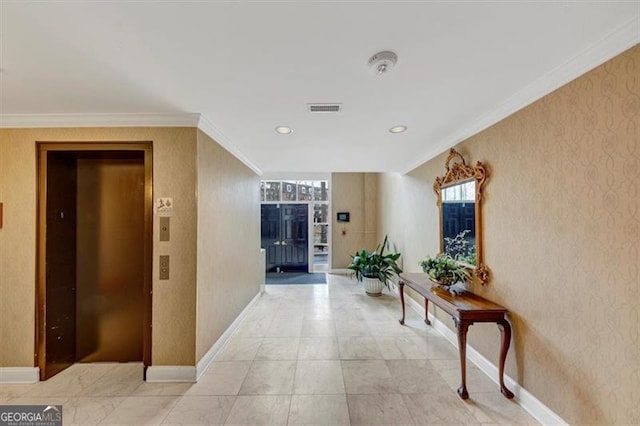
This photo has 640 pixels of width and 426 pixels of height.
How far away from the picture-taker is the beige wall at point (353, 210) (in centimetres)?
716

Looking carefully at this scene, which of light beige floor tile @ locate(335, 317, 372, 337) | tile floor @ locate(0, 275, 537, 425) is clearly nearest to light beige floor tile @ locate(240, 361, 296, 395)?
tile floor @ locate(0, 275, 537, 425)

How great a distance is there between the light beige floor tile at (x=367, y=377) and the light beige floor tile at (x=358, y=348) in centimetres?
12

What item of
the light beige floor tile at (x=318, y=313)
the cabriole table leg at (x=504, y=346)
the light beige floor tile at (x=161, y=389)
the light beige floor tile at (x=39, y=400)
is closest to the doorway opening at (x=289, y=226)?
the light beige floor tile at (x=318, y=313)

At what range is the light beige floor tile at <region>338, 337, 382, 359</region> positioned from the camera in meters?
2.71

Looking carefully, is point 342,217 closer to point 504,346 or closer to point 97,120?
point 504,346

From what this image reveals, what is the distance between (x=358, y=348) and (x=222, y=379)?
1414 mm

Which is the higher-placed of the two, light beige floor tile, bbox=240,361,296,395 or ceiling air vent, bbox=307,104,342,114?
ceiling air vent, bbox=307,104,342,114

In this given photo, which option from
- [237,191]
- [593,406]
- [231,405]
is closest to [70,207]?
[237,191]

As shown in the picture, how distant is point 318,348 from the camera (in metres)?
2.88

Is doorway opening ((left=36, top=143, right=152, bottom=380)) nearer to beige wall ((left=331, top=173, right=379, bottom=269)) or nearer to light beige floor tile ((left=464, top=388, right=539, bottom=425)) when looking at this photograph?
light beige floor tile ((left=464, top=388, right=539, bottom=425))

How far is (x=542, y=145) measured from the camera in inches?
72.2

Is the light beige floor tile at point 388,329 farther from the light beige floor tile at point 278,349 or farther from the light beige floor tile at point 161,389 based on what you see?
the light beige floor tile at point 161,389

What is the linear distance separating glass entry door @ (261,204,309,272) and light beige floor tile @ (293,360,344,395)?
15.2ft

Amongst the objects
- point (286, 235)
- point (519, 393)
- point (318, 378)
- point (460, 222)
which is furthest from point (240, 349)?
point (286, 235)
